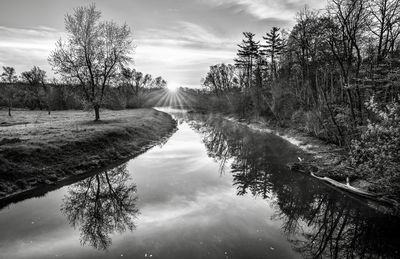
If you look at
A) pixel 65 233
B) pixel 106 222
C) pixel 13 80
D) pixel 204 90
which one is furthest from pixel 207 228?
pixel 204 90

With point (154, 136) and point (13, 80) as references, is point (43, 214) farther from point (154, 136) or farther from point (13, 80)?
point (13, 80)

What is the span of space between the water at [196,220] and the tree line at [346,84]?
261 centimetres

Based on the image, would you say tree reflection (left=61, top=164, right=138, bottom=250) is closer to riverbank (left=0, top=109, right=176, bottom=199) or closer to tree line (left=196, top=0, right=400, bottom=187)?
riverbank (left=0, top=109, right=176, bottom=199)

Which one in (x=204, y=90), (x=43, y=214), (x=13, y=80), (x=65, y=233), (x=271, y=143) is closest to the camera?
(x=65, y=233)

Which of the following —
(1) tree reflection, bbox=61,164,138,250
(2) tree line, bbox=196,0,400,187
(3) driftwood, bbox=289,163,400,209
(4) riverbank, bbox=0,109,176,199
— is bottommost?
(1) tree reflection, bbox=61,164,138,250

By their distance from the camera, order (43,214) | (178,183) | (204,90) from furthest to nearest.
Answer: (204,90) → (178,183) → (43,214)

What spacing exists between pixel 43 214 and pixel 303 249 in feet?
34.8

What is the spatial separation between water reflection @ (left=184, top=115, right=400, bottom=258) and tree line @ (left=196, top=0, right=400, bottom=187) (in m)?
2.02

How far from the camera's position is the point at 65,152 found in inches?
632

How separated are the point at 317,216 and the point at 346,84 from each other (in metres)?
9.02

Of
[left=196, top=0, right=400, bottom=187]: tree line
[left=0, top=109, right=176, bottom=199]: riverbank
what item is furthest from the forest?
[left=0, top=109, right=176, bottom=199]: riverbank

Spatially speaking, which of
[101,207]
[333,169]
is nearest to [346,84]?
[333,169]

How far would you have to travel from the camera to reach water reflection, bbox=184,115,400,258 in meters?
7.95

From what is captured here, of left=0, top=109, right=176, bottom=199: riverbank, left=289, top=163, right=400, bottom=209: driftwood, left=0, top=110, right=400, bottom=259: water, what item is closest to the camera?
left=0, top=110, right=400, bottom=259: water
